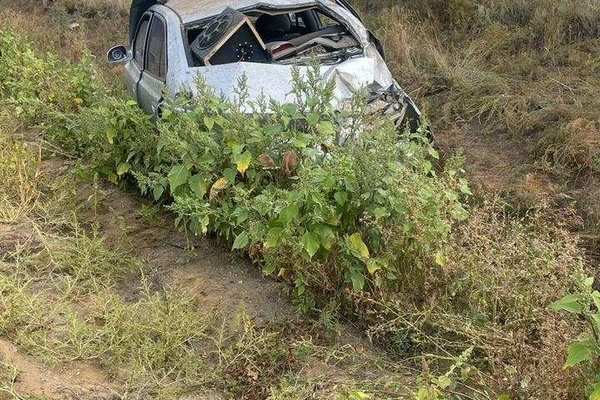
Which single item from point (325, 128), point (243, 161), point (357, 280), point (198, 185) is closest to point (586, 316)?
point (357, 280)

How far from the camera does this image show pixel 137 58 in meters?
6.29

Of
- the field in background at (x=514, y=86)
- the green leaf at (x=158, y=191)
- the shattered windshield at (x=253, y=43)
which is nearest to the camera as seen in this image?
the green leaf at (x=158, y=191)

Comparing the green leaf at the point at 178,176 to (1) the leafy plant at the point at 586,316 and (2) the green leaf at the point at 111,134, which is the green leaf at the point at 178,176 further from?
(1) the leafy plant at the point at 586,316

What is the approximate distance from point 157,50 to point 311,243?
3194mm

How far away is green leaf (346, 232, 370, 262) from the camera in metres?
3.41

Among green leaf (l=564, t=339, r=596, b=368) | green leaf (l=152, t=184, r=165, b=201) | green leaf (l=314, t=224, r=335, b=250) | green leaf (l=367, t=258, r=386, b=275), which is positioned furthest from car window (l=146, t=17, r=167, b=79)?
green leaf (l=564, t=339, r=596, b=368)

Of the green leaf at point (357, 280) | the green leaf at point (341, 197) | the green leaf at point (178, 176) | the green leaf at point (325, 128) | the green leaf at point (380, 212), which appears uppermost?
the green leaf at point (325, 128)

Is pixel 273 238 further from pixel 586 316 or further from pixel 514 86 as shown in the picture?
pixel 514 86

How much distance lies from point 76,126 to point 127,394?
3316 mm

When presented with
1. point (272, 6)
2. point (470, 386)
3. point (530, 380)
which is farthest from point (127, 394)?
point (272, 6)

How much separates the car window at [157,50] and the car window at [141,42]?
160 mm

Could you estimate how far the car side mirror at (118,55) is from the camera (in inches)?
249

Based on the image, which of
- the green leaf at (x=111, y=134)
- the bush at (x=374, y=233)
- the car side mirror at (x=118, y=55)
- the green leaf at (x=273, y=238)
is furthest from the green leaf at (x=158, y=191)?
the car side mirror at (x=118, y=55)

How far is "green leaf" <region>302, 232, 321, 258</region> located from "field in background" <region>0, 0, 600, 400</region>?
1.27 feet
